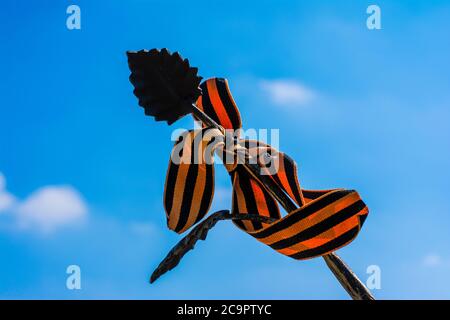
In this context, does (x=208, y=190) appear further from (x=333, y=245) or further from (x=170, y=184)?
(x=333, y=245)

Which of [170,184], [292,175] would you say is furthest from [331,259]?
[170,184]

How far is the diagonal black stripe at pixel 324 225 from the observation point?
592 centimetres

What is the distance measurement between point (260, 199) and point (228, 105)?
99cm

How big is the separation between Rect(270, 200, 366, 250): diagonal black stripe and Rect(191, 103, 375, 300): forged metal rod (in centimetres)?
37

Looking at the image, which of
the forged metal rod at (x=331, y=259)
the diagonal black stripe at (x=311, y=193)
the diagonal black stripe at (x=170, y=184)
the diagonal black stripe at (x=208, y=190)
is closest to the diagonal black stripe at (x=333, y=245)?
the forged metal rod at (x=331, y=259)

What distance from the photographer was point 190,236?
6336 millimetres

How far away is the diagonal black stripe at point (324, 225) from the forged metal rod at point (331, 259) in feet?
1.21

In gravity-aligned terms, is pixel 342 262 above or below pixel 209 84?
below

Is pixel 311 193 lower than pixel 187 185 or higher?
lower

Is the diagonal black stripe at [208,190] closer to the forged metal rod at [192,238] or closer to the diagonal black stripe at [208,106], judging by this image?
the forged metal rod at [192,238]

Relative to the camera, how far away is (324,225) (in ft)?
19.7
